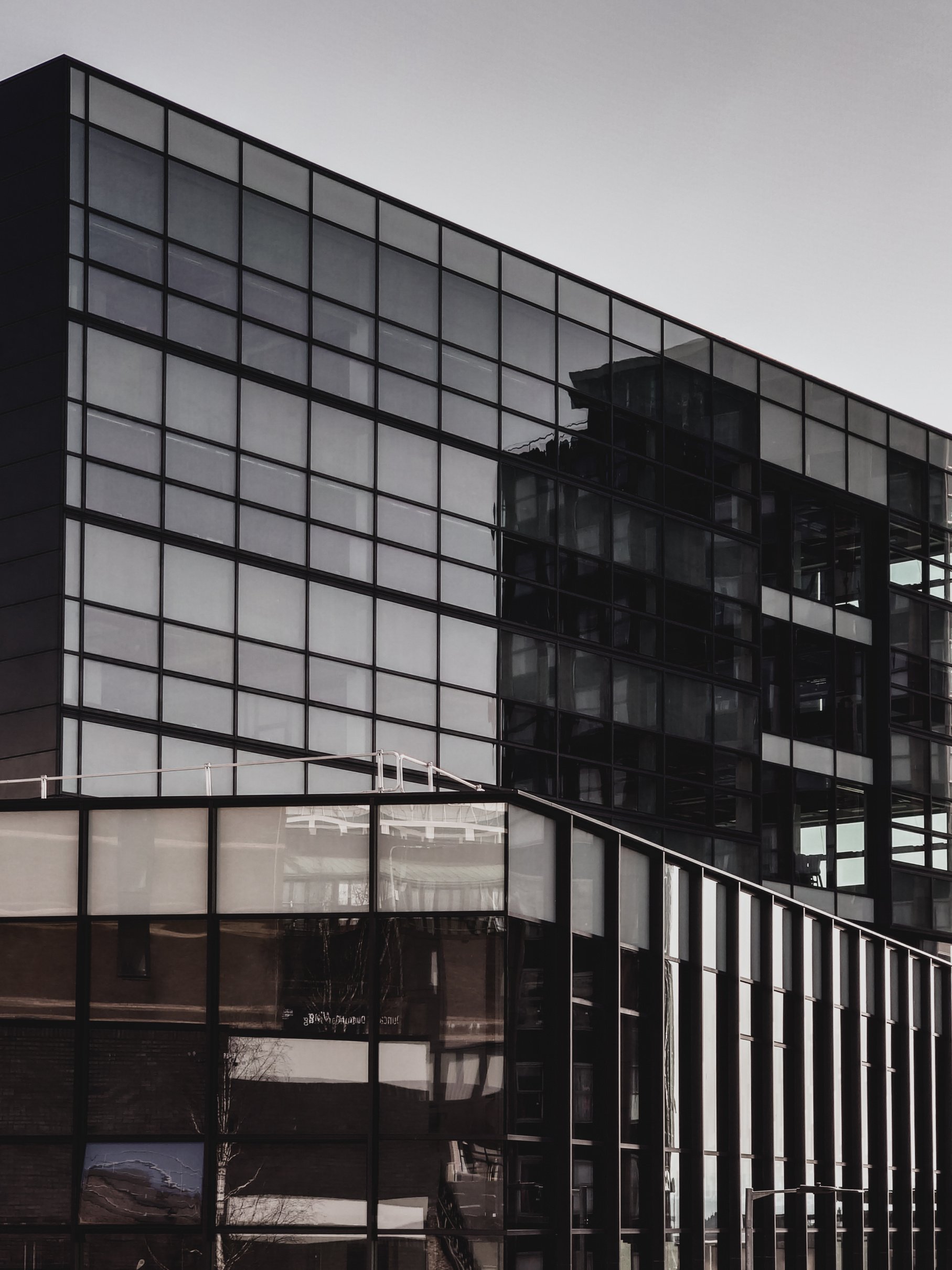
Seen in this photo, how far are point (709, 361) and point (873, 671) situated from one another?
39.6 ft

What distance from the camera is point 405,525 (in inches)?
1812

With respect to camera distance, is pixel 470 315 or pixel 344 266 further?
pixel 470 315

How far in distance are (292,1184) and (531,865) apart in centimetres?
523

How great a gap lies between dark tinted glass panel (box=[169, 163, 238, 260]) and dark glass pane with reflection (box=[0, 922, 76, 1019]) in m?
21.4

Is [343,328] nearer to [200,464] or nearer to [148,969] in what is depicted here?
[200,464]

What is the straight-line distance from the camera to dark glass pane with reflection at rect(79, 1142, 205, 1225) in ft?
79.4

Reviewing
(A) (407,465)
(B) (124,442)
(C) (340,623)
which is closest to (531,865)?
(B) (124,442)

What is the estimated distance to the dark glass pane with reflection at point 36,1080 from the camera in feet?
81.0

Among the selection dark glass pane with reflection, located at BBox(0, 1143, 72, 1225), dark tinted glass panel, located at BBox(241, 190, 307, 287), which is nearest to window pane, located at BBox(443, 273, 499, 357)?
dark tinted glass panel, located at BBox(241, 190, 307, 287)

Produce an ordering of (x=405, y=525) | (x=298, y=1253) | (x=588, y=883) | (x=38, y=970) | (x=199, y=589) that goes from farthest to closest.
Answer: (x=405, y=525)
(x=199, y=589)
(x=588, y=883)
(x=38, y=970)
(x=298, y=1253)

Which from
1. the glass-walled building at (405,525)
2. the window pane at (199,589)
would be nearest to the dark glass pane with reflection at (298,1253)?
the glass-walled building at (405,525)

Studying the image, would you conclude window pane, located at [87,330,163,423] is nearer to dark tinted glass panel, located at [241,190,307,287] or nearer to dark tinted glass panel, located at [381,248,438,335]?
dark tinted glass panel, located at [241,190,307,287]

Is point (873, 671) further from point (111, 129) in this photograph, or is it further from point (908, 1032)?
point (111, 129)

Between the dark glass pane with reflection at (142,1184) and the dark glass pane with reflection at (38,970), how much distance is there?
1.93 m
